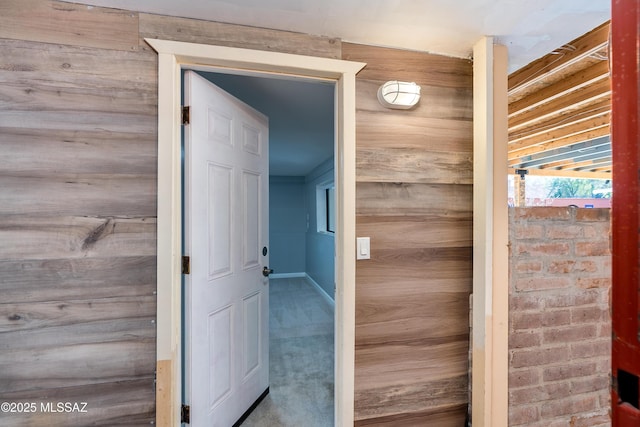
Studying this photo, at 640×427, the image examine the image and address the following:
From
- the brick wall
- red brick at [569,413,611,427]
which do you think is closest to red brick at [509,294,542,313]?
the brick wall

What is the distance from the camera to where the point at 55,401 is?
117 cm

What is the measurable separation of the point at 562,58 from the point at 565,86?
0.53 m

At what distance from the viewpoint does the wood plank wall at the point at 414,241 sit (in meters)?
1.44

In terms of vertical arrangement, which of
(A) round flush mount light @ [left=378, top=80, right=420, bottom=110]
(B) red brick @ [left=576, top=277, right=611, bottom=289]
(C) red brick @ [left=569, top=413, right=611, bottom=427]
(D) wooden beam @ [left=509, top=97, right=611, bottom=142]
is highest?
(D) wooden beam @ [left=509, top=97, right=611, bottom=142]

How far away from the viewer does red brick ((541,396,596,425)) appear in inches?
57.3

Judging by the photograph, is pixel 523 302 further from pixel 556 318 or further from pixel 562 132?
pixel 562 132

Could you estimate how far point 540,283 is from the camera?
1429 mm

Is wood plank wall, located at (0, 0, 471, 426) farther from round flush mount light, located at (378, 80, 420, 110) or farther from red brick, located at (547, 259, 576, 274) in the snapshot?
red brick, located at (547, 259, 576, 274)

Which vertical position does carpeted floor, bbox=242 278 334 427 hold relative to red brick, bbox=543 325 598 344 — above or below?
below

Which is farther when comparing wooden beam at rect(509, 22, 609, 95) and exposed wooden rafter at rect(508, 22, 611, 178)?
exposed wooden rafter at rect(508, 22, 611, 178)

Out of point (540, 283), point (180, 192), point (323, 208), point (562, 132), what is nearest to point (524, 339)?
point (540, 283)

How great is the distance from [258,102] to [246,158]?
2.25ft

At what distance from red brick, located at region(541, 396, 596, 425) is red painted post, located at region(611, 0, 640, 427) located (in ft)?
4.88

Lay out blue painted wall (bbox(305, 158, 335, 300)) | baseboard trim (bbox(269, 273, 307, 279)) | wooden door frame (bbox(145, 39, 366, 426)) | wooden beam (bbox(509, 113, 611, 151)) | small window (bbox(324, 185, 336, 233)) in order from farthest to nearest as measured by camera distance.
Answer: baseboard trim (bbox(269, 273, 307, 279)) → small window (bbox(324, 185, 336, 233)) → blue painted wall (bbox(305, 158, 335, 300)) → wooden beam (bbox(509, 113, 611, 151)) → wooden door frame (bbox(145, 39, 366, 426))
